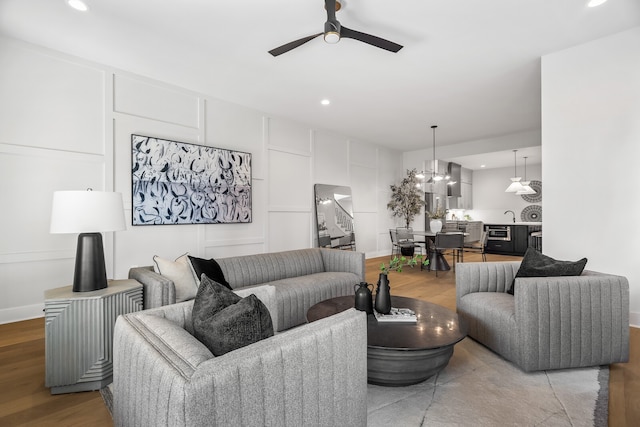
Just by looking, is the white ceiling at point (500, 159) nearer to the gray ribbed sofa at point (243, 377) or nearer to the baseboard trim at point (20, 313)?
the gray ribbed sofa at point (243, 377)

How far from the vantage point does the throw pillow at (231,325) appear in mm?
1102

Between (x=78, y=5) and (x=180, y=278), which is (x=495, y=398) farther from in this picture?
(x=78, y=5)

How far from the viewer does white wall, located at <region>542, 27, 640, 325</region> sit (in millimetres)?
2922

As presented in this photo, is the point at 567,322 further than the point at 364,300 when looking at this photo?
No

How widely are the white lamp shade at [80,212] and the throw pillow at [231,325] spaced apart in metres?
1.32

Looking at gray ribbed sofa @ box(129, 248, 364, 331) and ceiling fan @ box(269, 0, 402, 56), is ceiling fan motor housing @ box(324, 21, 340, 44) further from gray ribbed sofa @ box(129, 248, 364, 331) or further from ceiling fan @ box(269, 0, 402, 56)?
gray ribbed sofa @ box(129, 248, 364, 331)

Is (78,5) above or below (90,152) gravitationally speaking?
above

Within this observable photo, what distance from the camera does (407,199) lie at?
26.1ft

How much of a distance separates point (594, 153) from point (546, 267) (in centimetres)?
159

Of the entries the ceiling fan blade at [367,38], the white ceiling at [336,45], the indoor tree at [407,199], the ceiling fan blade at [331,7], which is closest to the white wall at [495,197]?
the indoor tree at [407,199]

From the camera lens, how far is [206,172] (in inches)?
172

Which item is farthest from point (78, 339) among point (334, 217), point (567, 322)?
point (334, 217)

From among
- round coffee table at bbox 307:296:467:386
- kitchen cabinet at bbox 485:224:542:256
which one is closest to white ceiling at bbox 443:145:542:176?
kitchen cabinet at bbox 485:224:542:256

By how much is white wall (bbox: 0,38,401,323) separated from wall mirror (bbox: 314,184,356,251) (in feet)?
3.01
